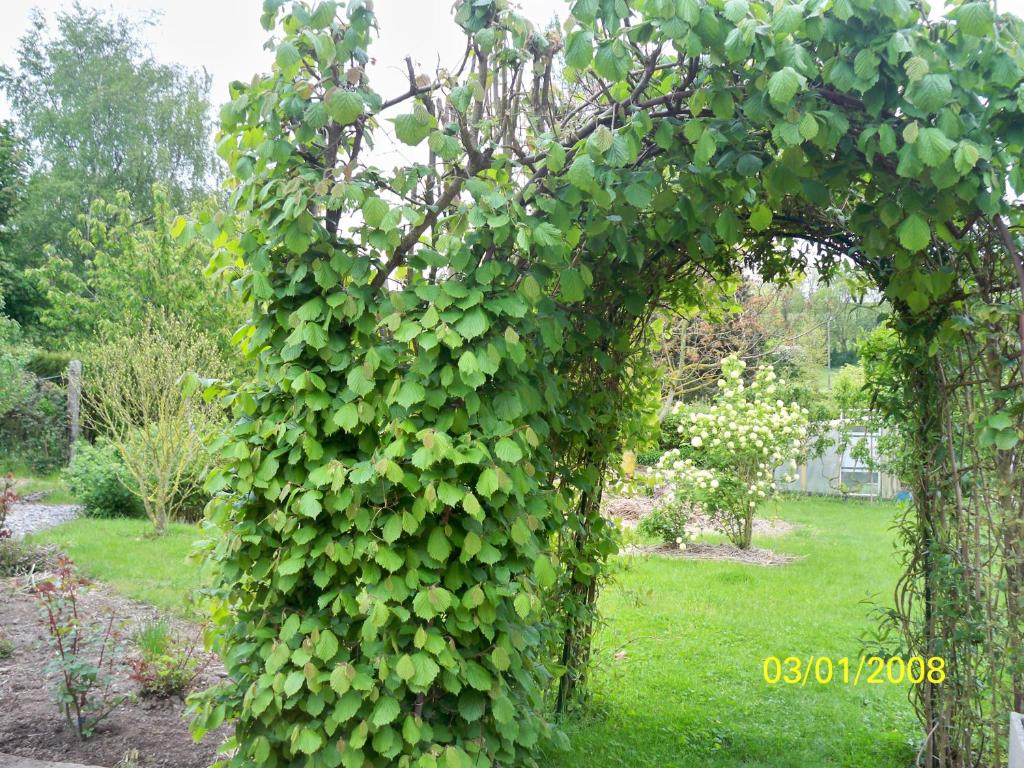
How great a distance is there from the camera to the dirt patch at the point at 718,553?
841 cm

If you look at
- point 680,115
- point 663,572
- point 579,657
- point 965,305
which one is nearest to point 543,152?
point 680,115

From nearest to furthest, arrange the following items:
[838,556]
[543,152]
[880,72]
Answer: [880,72], [543,152], [838,556]

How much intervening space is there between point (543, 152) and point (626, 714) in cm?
299

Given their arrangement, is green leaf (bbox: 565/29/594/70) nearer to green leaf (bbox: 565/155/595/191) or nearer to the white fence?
green leaf (bbox: 565/155/595/191)

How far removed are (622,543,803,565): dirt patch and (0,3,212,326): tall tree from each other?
53.5ft

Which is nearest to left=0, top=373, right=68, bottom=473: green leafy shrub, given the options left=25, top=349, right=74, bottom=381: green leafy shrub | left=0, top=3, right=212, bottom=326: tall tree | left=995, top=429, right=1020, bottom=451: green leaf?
left=25, top=349, right=74, bottom=381: green leafy shrub

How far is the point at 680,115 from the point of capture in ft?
7.77

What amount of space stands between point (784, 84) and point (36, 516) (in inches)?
396

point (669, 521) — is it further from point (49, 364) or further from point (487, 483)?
point (49, 364)

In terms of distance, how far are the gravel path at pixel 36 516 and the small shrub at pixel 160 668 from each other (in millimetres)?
4895

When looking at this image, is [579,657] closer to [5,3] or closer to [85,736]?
[85,736]

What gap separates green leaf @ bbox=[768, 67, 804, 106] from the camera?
75.3 inches

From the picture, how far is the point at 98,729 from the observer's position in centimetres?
342

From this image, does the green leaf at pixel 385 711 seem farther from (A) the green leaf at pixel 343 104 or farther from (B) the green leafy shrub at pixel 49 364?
(B) the green leafy shrub at pixel 49 364
